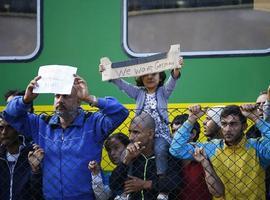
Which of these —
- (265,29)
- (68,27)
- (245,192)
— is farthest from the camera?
(68,27)

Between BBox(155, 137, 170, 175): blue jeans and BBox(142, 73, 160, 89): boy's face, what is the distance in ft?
1.63

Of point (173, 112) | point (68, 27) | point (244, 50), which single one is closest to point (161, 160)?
point (173, 112)

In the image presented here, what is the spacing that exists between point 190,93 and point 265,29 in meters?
0.80

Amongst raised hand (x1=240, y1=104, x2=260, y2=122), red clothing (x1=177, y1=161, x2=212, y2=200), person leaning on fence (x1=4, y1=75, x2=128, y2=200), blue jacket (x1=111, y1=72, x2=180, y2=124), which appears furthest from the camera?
blue jacket (x1=111, y1=72, x2=180, y2=124)

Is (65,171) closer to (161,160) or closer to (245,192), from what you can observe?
(161,160)

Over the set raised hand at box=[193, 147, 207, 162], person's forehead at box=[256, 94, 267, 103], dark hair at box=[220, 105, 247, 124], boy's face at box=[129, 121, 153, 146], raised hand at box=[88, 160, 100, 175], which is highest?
person's forehead at box=[256, 94, 267, 103]

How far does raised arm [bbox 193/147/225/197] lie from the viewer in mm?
5324

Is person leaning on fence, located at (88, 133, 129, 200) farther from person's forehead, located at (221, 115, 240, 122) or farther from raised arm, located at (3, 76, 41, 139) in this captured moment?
person's forehead, located at (221, 115, 240, 122)

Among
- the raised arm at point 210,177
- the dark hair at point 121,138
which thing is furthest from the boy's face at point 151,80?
the raised arm at point 210,177

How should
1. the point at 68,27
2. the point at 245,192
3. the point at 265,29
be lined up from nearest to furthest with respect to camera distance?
the point at 245,192, the point at 265,29, the point at 68,27

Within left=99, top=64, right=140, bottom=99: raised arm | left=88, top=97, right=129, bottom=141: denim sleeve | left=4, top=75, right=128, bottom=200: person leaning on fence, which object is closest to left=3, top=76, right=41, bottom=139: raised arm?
left=4, top=75, right=128, bottom=200: person leaning on fence

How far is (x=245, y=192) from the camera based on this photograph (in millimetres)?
5328

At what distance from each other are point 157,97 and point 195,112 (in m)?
0.76

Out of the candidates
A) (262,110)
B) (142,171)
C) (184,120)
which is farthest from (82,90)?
(262,110)
